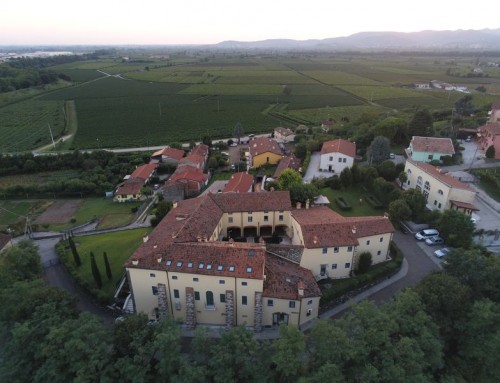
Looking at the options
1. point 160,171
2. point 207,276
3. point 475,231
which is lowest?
point 160,171

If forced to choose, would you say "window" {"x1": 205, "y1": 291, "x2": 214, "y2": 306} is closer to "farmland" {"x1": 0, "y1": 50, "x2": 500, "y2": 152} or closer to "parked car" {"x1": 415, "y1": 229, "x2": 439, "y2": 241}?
"parked car" {"x1": 415, "y1": 229, "x2": 439, "y2": 241}

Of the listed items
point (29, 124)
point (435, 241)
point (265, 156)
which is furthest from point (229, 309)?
point (29, 124)

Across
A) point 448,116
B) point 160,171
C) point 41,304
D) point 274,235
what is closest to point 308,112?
point 448,116

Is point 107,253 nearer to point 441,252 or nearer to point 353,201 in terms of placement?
point 353,201

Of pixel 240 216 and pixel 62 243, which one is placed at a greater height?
pixel 240 216

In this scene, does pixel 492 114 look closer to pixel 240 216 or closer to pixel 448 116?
pixel 448 116
